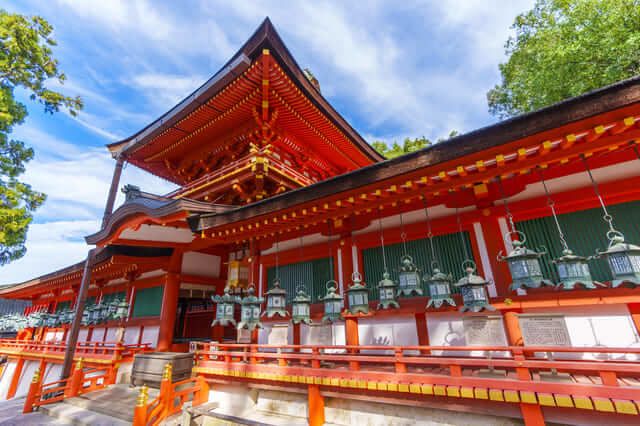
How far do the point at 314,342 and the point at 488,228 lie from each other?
15.0ft

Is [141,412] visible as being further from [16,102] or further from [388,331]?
[16,102]

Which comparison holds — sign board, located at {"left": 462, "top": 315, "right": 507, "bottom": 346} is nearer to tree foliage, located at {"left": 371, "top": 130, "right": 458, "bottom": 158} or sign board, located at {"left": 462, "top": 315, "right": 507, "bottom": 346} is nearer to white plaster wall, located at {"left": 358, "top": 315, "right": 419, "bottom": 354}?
white plaster wall, located at {"left": 358, "top": 315, "right": 419, "bottom": 354}

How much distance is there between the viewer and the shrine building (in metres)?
3.70

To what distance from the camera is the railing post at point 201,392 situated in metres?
6.57

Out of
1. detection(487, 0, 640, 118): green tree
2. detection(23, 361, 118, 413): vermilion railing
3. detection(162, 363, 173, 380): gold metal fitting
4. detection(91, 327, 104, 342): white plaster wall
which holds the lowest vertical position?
detection(23, 361, 118, 413): vermilion railing

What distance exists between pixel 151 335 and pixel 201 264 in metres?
3.52

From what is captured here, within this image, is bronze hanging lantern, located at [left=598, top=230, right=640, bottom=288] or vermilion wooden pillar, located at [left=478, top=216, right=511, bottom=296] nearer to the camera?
bronze hanging lantern, located at [left=598, top=230, right=640, bottom=288]

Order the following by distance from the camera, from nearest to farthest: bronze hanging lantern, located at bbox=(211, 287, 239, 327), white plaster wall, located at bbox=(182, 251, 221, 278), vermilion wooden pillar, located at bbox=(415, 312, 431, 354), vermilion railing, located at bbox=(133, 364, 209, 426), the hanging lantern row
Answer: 1. vermilion wooden pillar, located at bbox=(415, 312, 431, 354)
2. vermilion railing, located at bbox=(133, 364, 209, 426)
3. bronze hanging lantern, located at bbox=(211, 287, 239, 327)
4. white plaster wall, located at bbox=(182, 251, 221, 278)
5. the hanging lantern row

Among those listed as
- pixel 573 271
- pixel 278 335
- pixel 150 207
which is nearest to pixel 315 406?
pixel 278 335

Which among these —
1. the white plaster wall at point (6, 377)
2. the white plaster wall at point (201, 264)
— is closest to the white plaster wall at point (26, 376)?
the white plaster wall at point (6, 377)

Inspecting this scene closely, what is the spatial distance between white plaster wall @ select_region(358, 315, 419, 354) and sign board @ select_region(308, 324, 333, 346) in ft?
2.54

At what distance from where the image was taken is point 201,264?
1126cm

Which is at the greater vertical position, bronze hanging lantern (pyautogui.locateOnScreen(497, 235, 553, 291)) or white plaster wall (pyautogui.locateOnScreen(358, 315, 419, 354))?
bronze hanging lantern (pyautogui.locateOnScreen(497, 235, 553, 291))

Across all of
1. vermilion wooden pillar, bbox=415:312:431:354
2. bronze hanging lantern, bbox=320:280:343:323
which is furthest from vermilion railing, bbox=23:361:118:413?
vermilion wooden pillar, bbox=415:312:431:354
